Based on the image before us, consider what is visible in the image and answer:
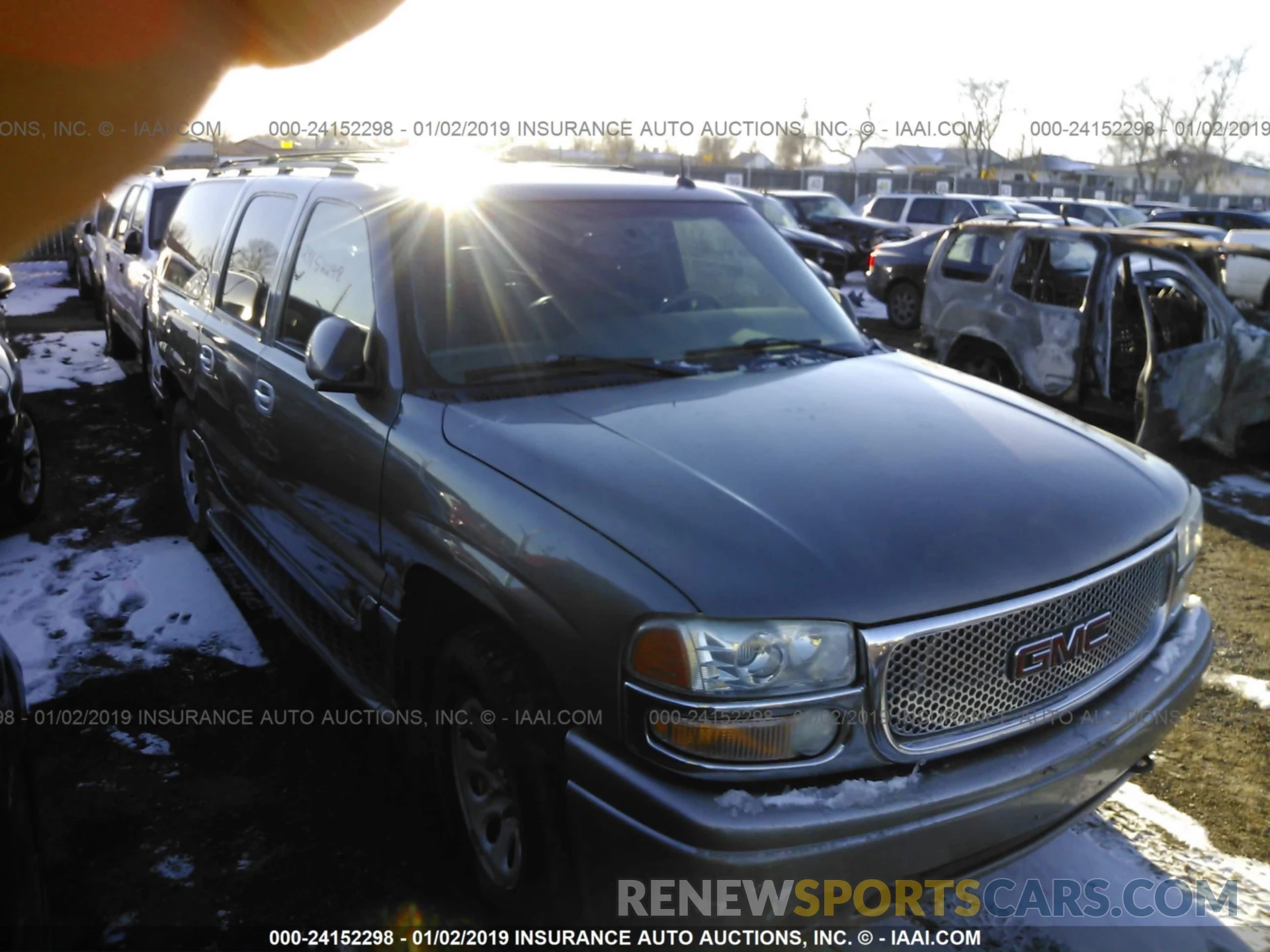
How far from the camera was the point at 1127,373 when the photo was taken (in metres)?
7.88

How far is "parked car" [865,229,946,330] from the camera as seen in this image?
1352 cm

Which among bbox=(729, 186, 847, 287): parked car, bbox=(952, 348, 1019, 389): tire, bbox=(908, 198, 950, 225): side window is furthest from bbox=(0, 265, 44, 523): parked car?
Result: bbox=(908, 198, 950, 225): side window

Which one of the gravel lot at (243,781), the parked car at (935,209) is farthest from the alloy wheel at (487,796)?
the parked car at (935,209)

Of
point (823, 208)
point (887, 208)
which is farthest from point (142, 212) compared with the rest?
point (887, 208)

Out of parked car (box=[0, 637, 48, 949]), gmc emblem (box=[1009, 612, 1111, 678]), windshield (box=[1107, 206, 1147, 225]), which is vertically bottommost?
parked car (box=[0, 637, 48, 949])

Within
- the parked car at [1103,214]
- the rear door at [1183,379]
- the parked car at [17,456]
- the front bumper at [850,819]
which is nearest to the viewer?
the front bumper at [850,819]

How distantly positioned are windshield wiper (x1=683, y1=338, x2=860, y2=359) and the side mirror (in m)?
1.01

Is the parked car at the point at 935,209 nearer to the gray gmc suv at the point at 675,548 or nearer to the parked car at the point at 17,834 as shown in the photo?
the gray gmc suv at the point at 675,548

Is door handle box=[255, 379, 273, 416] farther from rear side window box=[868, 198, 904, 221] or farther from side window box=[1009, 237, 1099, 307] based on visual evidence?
rear side window box=[868, 198, 904, 221]

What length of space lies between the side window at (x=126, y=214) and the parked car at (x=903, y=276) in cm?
912

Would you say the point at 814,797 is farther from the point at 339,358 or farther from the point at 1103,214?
the point at 1103,214

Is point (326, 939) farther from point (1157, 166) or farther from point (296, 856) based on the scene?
point (1157, 166)

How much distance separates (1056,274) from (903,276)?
5.45 metres

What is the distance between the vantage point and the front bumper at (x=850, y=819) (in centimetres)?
195
